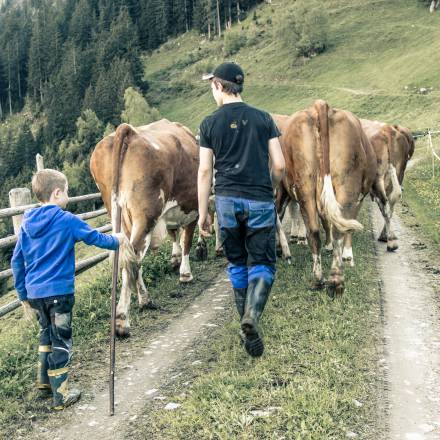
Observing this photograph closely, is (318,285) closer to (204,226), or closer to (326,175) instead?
(326,175)

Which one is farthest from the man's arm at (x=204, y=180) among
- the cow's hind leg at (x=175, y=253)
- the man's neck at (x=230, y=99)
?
the cow's hind leg at (x=175, y=253)

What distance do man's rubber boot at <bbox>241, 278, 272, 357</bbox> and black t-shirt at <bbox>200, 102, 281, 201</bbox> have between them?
84 centimetres

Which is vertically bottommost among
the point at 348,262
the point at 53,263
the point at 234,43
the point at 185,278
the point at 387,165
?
the point at 234,43

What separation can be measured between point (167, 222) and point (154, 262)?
1528 mm

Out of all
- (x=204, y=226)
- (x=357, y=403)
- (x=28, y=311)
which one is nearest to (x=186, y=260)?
(x=204, y=226)

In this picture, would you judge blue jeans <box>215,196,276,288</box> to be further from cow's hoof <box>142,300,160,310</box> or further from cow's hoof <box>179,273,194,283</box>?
cow's hoof <box>179,273,194,283</box>

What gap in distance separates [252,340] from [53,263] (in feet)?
6.27

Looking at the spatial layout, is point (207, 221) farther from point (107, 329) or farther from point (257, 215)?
point (107, 329)

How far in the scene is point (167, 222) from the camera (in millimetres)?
7605

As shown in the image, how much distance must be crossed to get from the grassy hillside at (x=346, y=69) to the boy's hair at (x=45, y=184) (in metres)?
36.3

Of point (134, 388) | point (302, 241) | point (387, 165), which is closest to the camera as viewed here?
point (134, 388)

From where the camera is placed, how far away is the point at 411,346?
5324 mm

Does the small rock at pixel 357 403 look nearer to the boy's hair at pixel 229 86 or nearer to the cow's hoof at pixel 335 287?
the cow's hoof at pixel 335 287

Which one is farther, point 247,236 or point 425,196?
point 425,196
